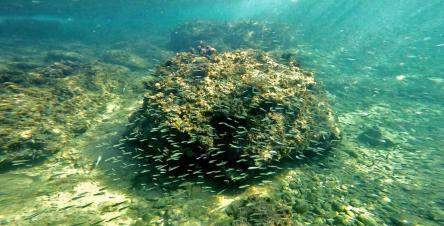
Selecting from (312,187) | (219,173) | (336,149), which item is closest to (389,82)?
(336,149)

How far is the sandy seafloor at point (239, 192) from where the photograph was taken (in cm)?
575

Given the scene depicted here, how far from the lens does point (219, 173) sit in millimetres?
6613

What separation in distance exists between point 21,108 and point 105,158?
325cm

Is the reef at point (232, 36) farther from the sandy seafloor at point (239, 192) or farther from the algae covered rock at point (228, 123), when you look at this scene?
the algae covered rock at point (228, 123)

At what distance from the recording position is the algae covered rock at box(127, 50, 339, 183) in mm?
6625

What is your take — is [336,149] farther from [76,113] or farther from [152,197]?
[76,113]

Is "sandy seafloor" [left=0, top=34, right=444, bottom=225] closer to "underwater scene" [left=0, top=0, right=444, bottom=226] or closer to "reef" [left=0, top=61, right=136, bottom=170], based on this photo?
"underwater scene" [left=0, top=0, right=444, bottom=226]

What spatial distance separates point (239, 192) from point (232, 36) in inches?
735

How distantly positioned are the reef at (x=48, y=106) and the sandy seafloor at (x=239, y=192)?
1.21 ft

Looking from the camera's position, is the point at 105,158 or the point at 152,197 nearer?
the point at 152,197

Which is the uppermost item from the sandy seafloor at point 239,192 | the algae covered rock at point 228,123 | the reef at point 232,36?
the reef at point 232,36

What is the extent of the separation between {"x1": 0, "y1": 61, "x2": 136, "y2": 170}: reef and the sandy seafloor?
14.5 inches

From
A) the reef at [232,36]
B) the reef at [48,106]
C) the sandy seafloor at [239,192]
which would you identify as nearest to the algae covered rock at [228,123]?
the sandy seafloor at [239,192]

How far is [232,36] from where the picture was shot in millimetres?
23469
